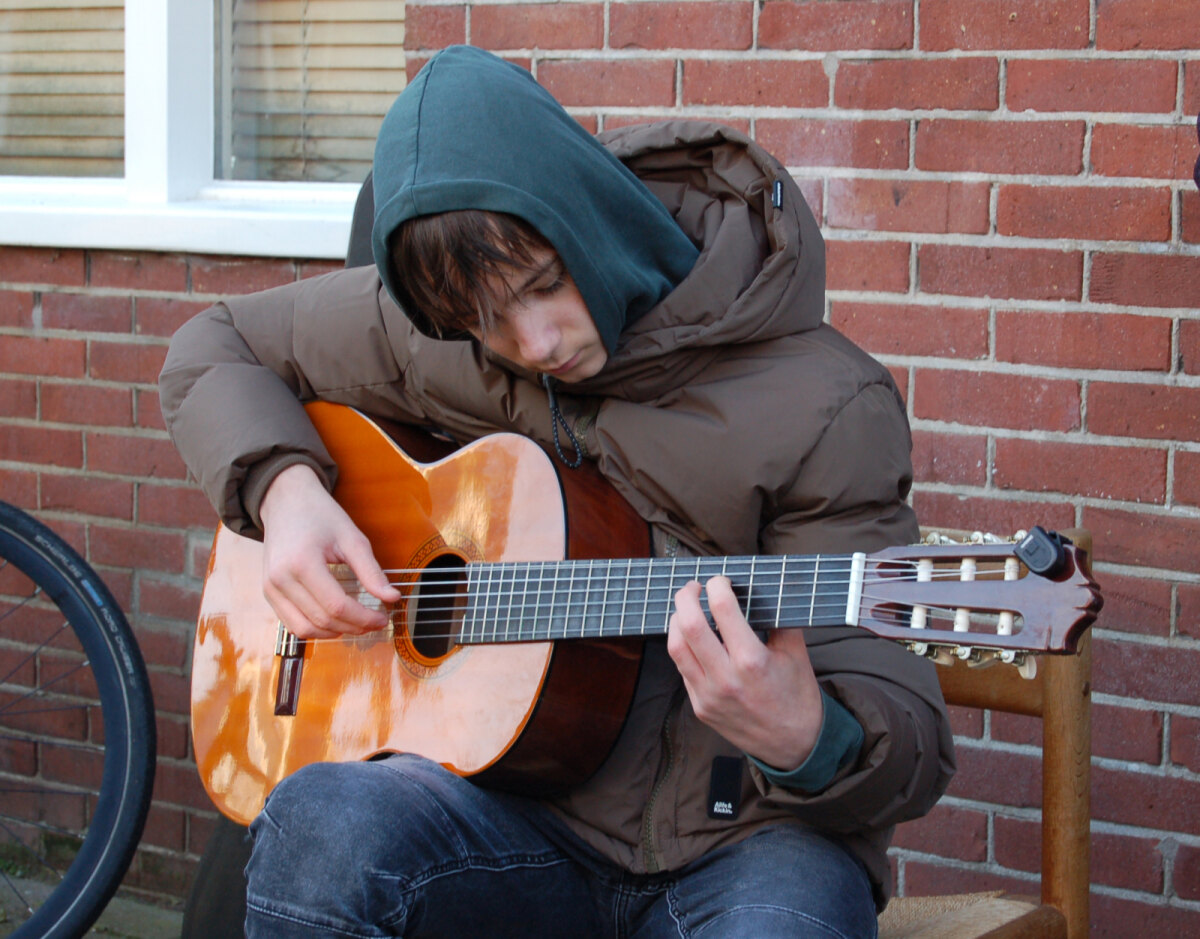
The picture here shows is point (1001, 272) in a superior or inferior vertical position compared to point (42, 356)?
superior

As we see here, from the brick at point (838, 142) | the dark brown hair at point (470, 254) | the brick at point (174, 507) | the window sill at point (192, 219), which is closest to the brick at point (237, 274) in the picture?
the window sill at point (192, 219)

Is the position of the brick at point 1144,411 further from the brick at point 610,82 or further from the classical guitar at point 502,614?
the brick at point 610,82

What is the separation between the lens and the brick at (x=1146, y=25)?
6.95 ft

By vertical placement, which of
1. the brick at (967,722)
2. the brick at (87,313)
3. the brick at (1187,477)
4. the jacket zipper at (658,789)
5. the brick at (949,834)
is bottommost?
the brick at (949,834)

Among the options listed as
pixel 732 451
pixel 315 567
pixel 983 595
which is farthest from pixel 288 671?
pixel 983 595

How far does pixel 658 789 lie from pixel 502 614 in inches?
11.2

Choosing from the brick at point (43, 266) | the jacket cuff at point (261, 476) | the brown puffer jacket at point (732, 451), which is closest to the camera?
the brown puffer jacket at point (732, 451)

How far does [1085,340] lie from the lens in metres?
2.24

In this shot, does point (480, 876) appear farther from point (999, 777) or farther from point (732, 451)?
point (999, 777)

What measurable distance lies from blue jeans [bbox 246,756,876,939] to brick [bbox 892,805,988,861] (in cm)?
107

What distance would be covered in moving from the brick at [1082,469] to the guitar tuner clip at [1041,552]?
1.17 meters

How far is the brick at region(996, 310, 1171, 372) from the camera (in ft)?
7.22

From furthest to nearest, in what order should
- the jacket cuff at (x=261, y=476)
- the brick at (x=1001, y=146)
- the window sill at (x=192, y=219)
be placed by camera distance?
the window sill at (x=192, y=219) < the brick at (x=1001, y=146) < the jacket cuff at (x=261, y=476)

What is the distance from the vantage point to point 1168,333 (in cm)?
219
